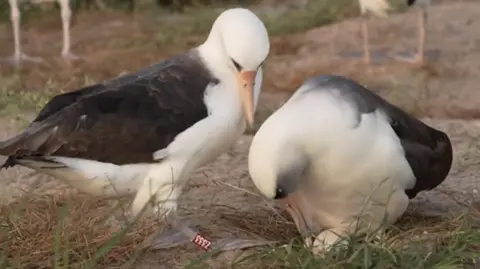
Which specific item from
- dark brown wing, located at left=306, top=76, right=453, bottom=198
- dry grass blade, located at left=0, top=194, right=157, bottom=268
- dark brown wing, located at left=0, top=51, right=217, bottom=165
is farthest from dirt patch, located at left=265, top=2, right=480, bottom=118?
dry grass blade, located at left=0, top=194, right=157, bottom=268

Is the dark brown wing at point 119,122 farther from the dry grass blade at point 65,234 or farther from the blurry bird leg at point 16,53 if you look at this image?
the blurry bird leg at point 16,53

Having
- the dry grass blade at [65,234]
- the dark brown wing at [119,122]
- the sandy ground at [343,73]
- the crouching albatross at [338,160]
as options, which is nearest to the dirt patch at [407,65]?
the sandy ground at [343,73]

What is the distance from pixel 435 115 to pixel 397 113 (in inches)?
87.5

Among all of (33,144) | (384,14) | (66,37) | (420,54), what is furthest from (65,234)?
(384,14)

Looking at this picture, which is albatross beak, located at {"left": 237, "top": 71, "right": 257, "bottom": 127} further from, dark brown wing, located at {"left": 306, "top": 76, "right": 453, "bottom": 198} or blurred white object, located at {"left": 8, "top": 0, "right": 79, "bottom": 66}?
blurred white object, located at {"left": 8, "top": 0, "right": 79, "bottom": 66}

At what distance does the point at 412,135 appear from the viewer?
122 inches

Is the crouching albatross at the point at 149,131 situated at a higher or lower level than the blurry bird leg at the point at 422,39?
higher

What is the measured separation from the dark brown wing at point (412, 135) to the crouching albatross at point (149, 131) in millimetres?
265

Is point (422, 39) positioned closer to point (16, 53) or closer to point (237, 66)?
point (16, 53)

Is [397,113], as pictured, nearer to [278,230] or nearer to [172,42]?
[278,230]

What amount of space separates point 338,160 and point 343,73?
380 cm

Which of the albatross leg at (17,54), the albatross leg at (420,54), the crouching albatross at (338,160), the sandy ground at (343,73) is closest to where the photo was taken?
the crouching albatross at (338,160)

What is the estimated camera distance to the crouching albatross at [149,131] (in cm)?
298

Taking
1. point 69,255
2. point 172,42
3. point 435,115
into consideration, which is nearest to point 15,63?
point 172,42
